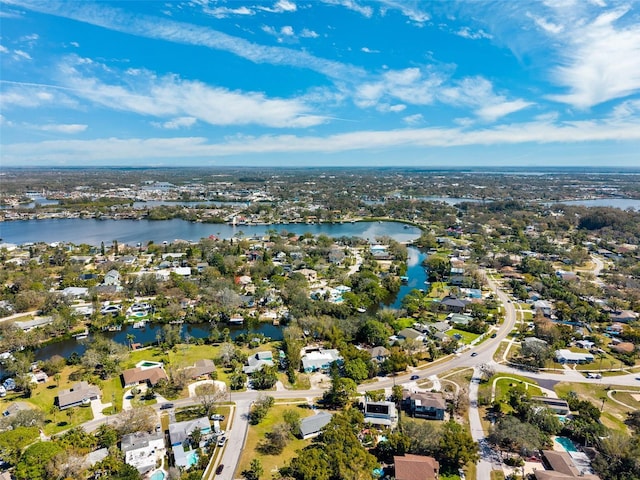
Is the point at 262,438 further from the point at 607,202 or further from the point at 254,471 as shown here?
the point at 607,202

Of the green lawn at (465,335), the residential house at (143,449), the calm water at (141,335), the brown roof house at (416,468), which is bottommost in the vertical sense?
the calm water at (141,335)

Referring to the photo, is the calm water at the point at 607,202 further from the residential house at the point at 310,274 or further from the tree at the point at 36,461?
the tree at the point at 36,461

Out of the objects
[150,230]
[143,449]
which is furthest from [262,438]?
[150,230]

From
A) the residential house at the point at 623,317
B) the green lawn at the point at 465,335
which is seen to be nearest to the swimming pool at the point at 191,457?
the green lawn at the point at 465,335

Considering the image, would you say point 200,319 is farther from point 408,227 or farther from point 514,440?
point 408,227

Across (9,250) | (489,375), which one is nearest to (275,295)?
(489,375)
